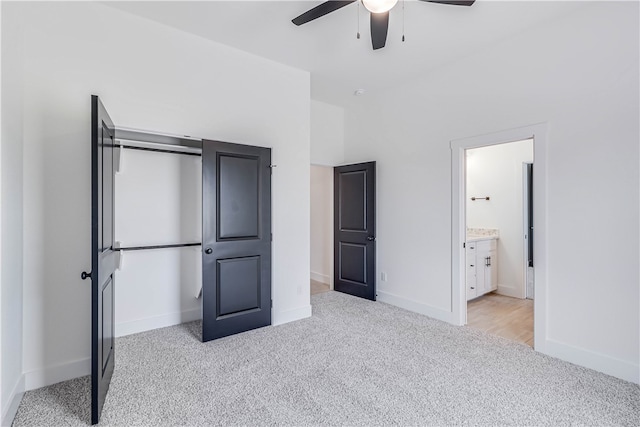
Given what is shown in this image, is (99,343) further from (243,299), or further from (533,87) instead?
(533,87)

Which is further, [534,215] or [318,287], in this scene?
[318,287]

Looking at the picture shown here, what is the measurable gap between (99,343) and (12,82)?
1.83 meters

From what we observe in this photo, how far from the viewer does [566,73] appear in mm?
2824

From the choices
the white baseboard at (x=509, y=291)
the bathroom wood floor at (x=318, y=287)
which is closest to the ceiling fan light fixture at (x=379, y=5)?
the bathroom wood floor at (x=318, y=287)

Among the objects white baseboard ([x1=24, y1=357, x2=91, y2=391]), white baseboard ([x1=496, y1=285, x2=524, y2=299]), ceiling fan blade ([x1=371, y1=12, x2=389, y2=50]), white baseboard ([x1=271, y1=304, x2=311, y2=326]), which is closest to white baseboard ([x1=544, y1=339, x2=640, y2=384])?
white baseboard ([x1=496, y1=285, x2=524, y2=299])

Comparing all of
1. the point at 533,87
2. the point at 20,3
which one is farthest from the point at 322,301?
the point at 20,3

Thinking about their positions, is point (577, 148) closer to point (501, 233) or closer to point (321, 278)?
point (501, 233)

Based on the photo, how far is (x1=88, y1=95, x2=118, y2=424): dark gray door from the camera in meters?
1.88

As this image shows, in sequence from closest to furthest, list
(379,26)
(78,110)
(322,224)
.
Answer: (379,26) < (78,110) < (322,224)

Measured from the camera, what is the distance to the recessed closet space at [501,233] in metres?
4.61

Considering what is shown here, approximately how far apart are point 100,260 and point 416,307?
3501 millimetres

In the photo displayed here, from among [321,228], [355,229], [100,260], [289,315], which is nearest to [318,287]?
[321,228]

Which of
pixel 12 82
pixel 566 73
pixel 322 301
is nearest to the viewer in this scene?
pixel 12 82

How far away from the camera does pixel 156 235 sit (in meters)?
3.38
